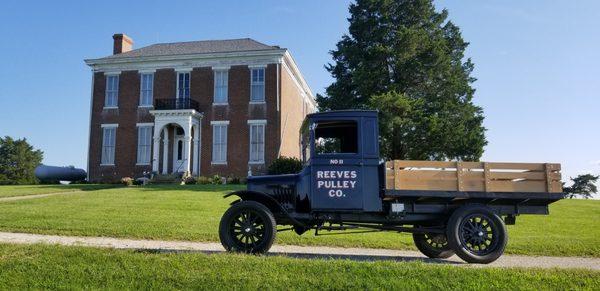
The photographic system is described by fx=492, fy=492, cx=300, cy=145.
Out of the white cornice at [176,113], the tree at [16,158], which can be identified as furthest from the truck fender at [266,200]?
the tree at [16,158]

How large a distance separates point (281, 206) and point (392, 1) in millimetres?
23728

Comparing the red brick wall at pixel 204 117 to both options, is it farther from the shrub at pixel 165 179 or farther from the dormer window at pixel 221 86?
the shrub at pixel 165 179

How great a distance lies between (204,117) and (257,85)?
4029mm

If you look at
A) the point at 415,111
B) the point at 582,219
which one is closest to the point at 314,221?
the point at 582,219

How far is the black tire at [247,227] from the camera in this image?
7.91 m

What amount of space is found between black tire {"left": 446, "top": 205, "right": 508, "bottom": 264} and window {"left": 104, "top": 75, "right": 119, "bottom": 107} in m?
29.7

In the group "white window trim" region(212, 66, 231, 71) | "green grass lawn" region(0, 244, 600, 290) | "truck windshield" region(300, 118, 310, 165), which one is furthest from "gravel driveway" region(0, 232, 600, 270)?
"white window trim" region(212, 66, 231, 71)

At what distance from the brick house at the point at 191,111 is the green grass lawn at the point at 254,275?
77.5ft

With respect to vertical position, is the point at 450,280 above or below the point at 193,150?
below

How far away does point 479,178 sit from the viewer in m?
8.01

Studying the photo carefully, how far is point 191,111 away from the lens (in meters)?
30.3

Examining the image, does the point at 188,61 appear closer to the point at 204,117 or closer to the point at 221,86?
the point at 221,86

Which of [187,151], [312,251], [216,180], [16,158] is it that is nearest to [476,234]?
[312,251]

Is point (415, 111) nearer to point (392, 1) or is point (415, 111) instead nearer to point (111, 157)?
point (392, 1)
